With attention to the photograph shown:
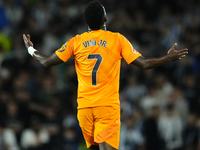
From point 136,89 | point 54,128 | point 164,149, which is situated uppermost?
point 136,89

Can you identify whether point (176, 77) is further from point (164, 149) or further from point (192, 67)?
point (164, 149)

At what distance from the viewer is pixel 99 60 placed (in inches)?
163

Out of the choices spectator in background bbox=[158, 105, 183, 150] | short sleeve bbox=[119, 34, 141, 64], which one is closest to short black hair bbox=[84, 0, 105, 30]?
short sleeve bbox=[119, 34, 141, 64]

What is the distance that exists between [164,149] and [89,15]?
4.53m

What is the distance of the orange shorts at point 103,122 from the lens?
4176 mm

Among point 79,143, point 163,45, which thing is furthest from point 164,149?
point 163,45

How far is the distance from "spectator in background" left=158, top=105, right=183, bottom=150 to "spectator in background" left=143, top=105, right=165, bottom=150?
0.11 metres

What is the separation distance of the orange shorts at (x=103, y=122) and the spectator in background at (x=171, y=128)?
3916 mm

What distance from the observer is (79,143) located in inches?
301

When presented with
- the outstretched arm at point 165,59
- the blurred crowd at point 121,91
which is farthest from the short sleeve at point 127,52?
the blurred crowd at point 121,91

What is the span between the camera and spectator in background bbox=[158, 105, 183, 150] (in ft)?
25.9

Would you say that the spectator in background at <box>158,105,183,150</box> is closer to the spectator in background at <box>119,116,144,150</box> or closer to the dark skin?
the spectator in background at <box>119,116,144,150</box>

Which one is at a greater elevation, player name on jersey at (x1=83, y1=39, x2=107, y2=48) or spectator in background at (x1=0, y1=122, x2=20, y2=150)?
player name on jersey at (x1=83, y1=39, x2=107, y2=48)

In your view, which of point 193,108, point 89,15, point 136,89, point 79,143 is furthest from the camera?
point 136,89
